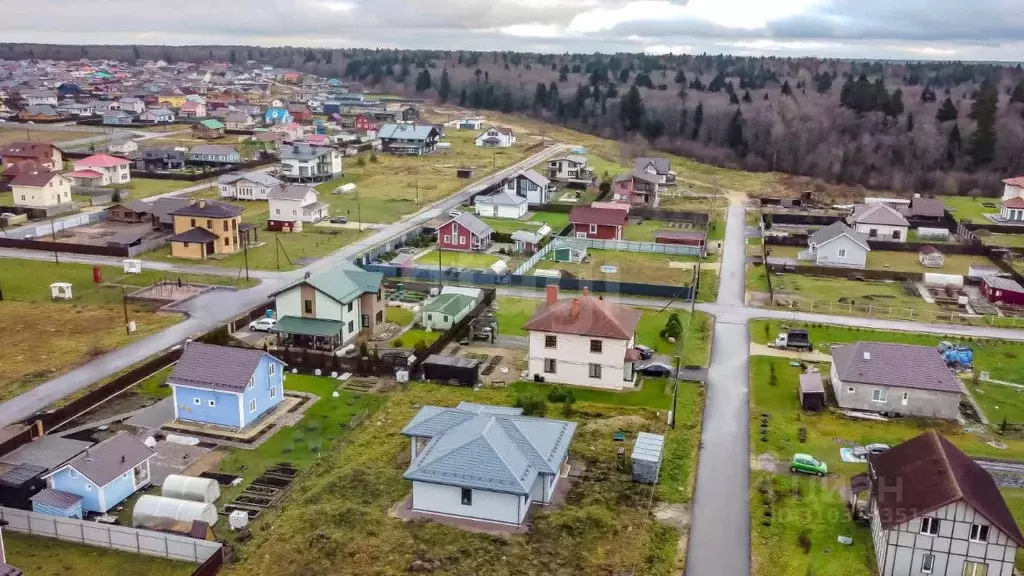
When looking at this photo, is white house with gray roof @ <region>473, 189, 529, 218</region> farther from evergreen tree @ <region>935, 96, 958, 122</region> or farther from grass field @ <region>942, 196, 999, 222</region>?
evergreen tree @ <region>935, 96, 958, 122</region>

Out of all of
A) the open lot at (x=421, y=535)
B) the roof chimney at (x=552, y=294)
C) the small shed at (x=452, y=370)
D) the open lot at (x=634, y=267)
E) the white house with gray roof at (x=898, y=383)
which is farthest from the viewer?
the open lot at (x=634, y=267)

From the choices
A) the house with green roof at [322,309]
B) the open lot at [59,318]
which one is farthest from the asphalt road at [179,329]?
the house with green roof at [322,309]

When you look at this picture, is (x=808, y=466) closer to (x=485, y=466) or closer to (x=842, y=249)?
(x=485, y=466)

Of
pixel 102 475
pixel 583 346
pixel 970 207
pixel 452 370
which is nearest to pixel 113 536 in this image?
pixel 102 475

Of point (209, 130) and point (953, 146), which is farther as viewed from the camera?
point (209, 130)

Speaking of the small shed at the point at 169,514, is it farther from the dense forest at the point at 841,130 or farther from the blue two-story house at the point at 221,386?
the dense forest at the point at 841,130

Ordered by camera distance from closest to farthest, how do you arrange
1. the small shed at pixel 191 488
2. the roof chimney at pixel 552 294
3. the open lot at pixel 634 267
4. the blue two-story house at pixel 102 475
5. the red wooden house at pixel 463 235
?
the blue two-story house at pixel 102 475, the small shed at pixel 191 488, the roof chimney at pixel 552 294, the open lot at pixel 634 267, the red wooden house at pixel 463 235

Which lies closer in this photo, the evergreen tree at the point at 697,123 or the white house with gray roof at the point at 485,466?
the white house with gray roof at the point at 485,466

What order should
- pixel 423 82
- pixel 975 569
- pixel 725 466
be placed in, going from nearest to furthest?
1. pixel 975 569
2. pixel 725 466
3. pixel 423 82
